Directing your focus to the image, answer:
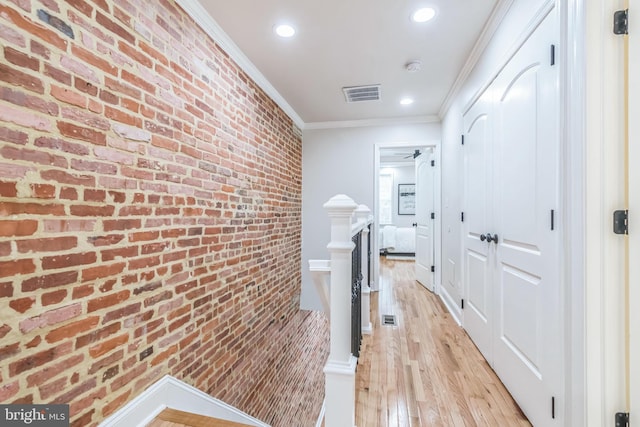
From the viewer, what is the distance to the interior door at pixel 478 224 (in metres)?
2.01

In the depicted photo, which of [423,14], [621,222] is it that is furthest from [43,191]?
[423,14]

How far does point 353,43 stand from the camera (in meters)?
2.24

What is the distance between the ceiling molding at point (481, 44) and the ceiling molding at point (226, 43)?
191 centimetres

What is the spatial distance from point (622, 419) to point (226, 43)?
3.02 meters

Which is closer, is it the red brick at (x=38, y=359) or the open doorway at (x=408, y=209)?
the red brick at (x=38, y=359)

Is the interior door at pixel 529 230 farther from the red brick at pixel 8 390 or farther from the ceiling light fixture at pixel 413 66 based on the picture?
the red brick at pixel 8 390

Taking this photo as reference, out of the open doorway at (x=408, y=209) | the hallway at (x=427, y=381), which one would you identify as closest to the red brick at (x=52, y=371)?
the hallway at (x=427, y=381)

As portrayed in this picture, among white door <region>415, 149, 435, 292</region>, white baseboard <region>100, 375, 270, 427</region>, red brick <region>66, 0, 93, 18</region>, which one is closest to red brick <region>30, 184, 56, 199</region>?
red brick <region>66, 0, 93, 18</region>

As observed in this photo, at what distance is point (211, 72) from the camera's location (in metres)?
2.06

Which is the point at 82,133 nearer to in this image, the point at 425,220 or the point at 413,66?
the point at 413,66

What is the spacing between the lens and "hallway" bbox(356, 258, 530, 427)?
1.50 meters

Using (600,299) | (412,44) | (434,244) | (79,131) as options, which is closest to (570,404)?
(600,299)

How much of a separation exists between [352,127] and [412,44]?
6.31ft

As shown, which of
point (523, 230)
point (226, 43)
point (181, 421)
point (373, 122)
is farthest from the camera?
point (373, 122)
